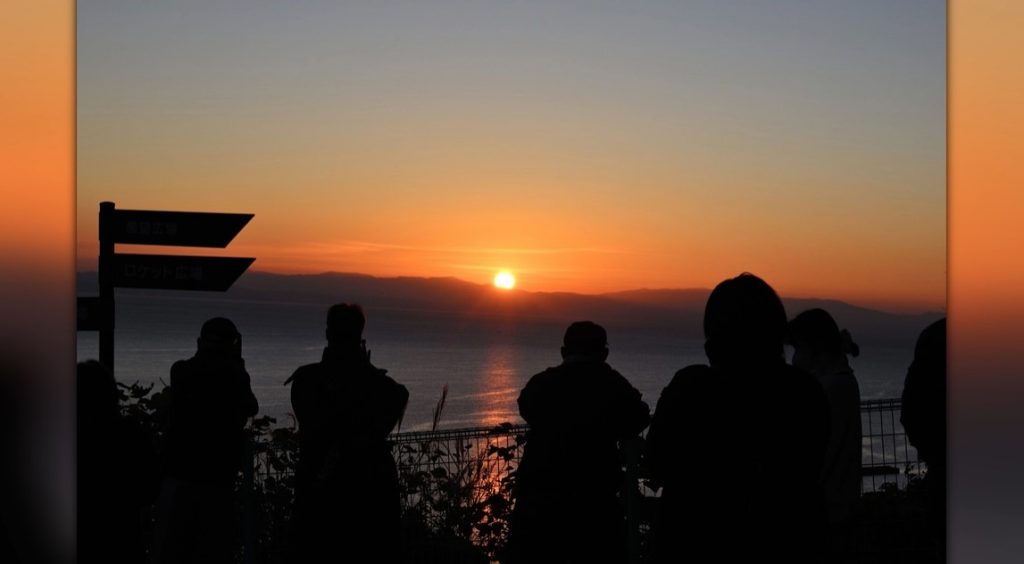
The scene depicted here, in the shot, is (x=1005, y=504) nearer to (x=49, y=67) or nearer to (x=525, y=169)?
(x=525, y=169)

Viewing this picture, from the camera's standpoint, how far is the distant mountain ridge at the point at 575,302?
17.9 ft

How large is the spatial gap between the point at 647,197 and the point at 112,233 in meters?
2.57

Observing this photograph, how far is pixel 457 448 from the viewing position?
5613 mm

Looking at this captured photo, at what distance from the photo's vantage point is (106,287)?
5.18 meters

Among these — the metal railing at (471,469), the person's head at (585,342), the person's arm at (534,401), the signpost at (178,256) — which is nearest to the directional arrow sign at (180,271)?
the signpost at (178,256)

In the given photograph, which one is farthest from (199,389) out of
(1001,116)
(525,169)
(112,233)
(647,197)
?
(1001,116)

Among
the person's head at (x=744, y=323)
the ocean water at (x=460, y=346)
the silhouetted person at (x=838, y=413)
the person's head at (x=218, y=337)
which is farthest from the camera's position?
the ocean water at (x=460, y=346)

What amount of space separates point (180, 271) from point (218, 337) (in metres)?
0.81

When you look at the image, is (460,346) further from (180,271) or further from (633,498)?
(633,498)

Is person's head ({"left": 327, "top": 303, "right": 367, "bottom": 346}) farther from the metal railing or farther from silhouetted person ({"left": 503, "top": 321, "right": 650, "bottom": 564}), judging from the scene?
the metal railing

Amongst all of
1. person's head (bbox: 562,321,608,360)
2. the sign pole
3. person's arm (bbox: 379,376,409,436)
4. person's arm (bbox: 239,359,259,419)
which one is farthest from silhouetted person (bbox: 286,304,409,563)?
the sign pole

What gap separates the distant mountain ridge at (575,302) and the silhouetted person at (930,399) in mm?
445

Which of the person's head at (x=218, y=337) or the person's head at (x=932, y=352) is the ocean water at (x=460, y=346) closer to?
the person's head at (x=218, y=337)

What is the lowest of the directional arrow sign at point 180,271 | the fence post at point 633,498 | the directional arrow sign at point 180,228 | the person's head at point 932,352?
the fence post at point 633,498
